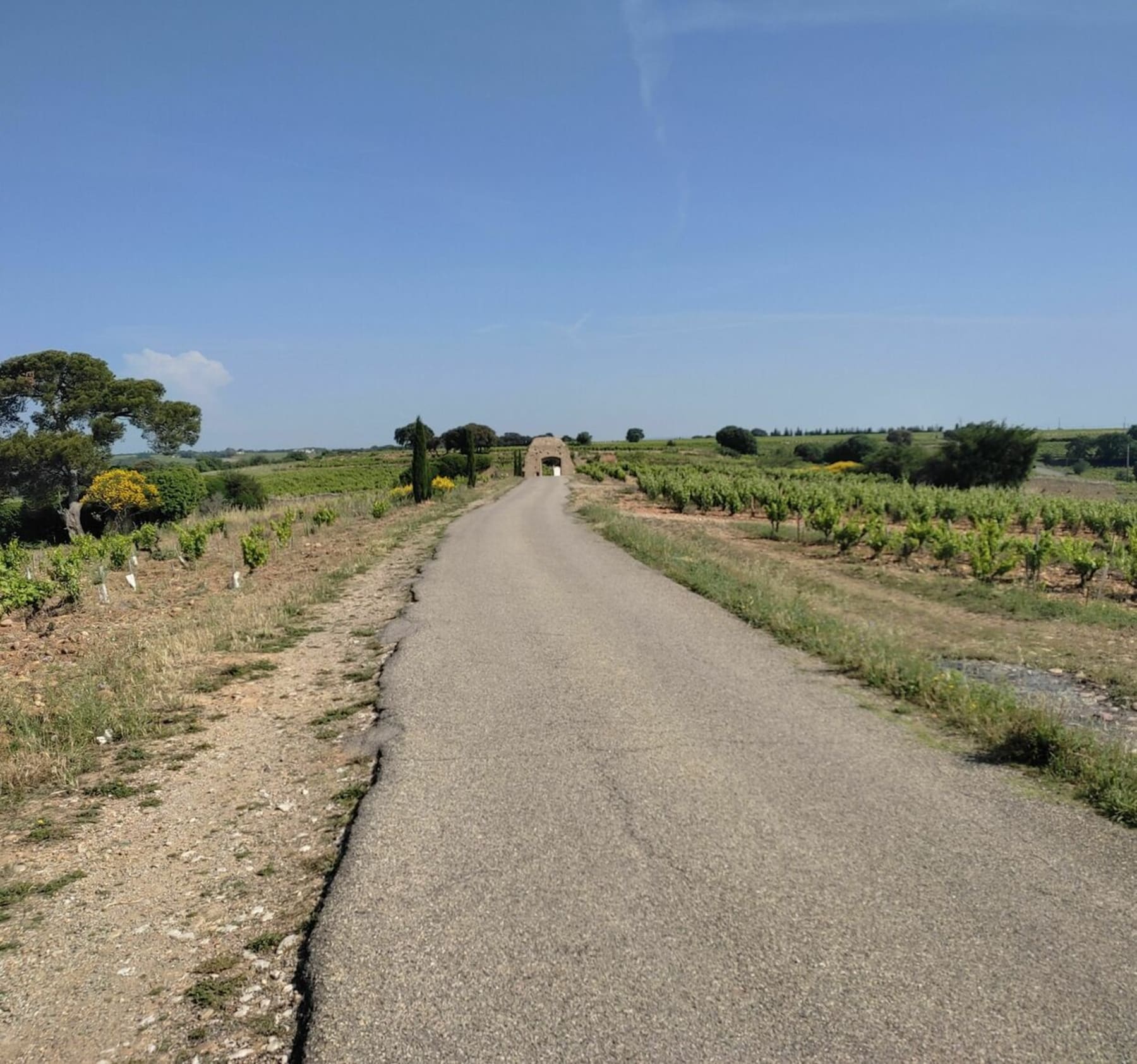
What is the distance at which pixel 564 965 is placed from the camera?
3.49 metres

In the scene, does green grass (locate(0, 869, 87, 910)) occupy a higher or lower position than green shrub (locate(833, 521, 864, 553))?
lower

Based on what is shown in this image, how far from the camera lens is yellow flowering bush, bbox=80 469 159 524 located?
132ft

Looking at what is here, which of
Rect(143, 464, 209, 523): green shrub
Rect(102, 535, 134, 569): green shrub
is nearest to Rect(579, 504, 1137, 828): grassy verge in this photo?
Rect(102, 535, 134, 569): green shrub

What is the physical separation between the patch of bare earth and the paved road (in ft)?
1.02

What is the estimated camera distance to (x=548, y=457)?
83.4m

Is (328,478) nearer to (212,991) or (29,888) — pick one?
(29,888)

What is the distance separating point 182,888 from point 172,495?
143 feet

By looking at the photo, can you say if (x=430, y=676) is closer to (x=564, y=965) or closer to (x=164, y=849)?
(x=164, y=849)

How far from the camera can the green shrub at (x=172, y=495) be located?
42.8 m

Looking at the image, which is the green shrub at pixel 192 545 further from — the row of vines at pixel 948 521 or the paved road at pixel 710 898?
the row of vines at pixel 948 521

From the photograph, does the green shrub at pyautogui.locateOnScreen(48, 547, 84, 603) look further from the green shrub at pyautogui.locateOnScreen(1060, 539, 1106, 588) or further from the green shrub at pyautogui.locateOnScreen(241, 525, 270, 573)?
the green shrub at pyautogui.locateOnScreen(1060, 539, 1106, 588)

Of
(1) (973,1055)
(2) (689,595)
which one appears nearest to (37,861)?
(1) (973,1055)

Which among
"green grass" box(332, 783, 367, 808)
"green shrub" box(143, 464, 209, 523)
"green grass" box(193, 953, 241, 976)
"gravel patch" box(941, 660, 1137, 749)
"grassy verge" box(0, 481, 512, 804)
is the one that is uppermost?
"green shrub" box(143, 464, 209, 523)

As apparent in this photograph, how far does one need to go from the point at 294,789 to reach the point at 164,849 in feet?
3.45
